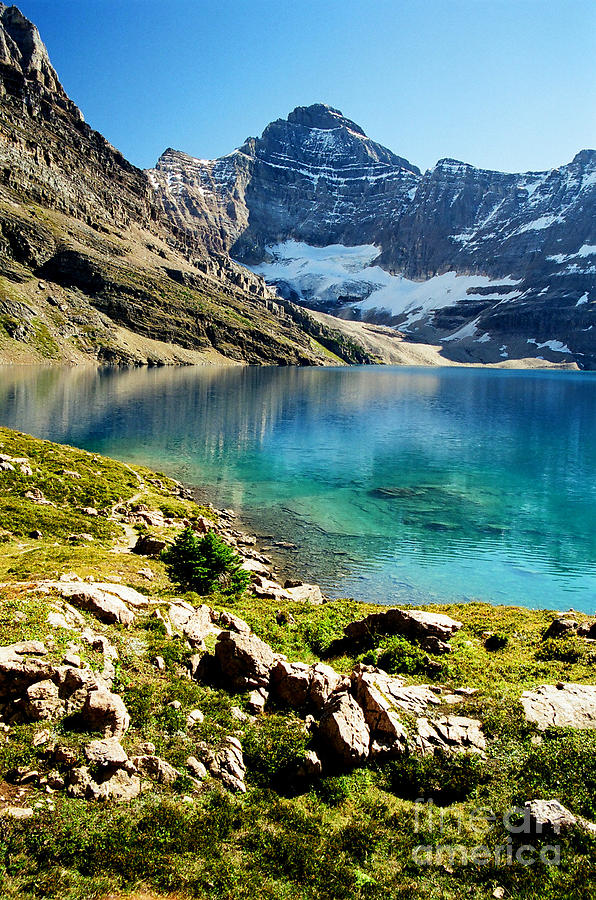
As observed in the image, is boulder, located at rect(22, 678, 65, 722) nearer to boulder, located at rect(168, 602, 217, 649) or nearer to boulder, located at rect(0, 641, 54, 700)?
boulder, located at rect(0, 641, 54, 700)

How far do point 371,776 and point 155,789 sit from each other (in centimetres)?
421

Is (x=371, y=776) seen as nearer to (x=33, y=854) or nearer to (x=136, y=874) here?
(x=136, y=874)

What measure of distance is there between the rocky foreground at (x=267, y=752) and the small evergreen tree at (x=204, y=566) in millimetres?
3442

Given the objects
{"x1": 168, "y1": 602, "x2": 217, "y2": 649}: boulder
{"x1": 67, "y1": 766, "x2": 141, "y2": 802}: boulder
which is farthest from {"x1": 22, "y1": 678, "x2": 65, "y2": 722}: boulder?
{"x1": 168, "y1": 602, "x2": 217, "y2": 649}: boulder

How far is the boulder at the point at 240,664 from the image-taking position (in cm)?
1185

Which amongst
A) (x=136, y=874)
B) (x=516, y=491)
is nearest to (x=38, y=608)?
(x=136, y=874)

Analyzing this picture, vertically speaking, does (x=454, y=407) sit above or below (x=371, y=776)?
above

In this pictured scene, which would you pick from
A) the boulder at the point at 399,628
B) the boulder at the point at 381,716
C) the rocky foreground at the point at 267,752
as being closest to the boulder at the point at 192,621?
the rocky foreground at the point at 267,752

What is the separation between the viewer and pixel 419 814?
9141mm

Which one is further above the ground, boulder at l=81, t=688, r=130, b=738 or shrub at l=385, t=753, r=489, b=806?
boulder at l=81, t=688, r=130, b=738

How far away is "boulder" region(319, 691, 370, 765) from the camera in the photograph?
9945 mm

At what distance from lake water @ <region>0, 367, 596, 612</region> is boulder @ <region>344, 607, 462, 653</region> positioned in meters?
9.43

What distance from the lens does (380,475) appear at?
2015 inches

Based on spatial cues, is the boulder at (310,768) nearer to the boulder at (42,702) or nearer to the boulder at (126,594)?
the boulder at (42,702)
